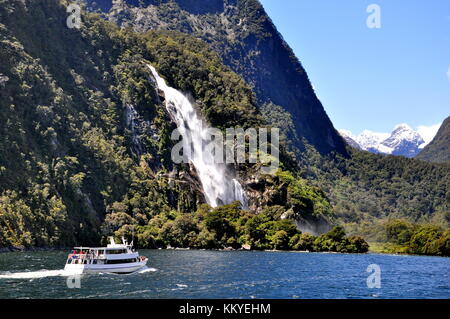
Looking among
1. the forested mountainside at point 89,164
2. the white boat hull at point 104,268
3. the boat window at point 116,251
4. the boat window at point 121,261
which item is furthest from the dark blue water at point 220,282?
the forested mountainside at point 89,164

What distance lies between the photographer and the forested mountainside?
414 feet

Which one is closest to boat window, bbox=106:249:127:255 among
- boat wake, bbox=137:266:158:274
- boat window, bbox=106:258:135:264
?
boat window, bbox=106:258:135:264

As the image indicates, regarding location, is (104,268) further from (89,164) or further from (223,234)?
(89,164)

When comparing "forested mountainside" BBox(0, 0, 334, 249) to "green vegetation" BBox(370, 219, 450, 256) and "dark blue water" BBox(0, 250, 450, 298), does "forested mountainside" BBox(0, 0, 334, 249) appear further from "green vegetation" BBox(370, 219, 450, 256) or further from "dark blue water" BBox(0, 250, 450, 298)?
"dark blue water" BBox(0, 250, 450, 298)

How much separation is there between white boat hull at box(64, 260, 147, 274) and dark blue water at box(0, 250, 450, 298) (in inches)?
61.0

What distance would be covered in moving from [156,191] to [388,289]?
111080 mm

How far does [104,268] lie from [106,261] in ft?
3.57

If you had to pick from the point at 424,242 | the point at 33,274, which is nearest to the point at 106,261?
the point at 33,274

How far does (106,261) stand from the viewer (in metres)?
73.8

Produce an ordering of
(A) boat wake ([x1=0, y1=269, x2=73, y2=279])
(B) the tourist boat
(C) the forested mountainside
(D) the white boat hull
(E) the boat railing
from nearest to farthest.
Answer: (A) boat wake ([x1=0, y1=269, x2=73, y2=279]) < (D) the white boat hull < (B) the tourist boat < (E) the boat railing < (C) the forested mountainside

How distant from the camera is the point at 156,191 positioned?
548 feet

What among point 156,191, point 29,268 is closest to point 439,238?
point 156,191

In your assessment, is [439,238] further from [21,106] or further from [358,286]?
[21,106]

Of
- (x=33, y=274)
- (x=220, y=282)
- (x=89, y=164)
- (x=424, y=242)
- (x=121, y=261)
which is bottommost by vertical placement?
(x=424, y=242)
